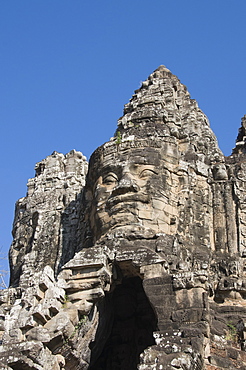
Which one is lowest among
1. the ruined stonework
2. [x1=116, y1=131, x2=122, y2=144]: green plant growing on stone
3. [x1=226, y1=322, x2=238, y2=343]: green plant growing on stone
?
[x1=226, y1=322, x2=238, y2=343]: green plant growing on stone

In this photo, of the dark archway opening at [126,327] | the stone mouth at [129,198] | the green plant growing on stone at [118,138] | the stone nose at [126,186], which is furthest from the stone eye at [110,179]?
the dark archway opening at [126,327]

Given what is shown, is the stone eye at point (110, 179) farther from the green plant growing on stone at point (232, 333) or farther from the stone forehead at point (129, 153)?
the green plant growing on stone at point (232, 333)

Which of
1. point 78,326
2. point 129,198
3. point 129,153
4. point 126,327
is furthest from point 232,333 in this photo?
point 129,153

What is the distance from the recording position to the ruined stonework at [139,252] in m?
17.8

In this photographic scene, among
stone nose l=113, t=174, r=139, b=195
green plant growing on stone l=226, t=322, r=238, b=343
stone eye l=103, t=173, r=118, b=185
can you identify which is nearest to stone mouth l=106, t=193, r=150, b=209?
stone nose l=113, t=174, r=139, b=195

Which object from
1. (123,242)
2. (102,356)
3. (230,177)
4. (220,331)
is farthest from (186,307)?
(230,177)

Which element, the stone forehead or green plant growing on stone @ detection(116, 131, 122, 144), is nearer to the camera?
the stone forehead

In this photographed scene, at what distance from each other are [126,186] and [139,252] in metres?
2.37

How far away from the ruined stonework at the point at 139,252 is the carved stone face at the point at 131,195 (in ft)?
0.11

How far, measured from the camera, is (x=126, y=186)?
21.0 meters

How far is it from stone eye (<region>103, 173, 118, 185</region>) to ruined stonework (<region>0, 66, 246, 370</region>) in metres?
0.03

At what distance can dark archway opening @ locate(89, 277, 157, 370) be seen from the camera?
2106 cm

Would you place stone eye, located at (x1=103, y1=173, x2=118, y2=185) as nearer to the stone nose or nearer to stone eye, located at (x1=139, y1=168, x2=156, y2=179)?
the stone nose

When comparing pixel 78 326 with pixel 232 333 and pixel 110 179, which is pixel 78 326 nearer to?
pixel 232 333
